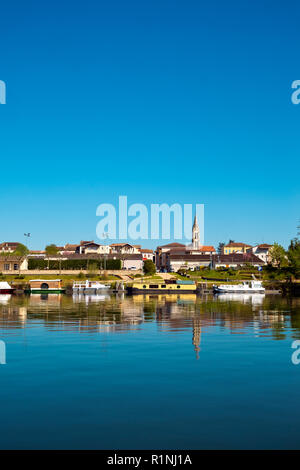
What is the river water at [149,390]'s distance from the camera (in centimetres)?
1433

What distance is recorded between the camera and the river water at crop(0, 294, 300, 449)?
47.0 ft

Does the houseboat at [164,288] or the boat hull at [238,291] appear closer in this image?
the boat hull at [238,291]

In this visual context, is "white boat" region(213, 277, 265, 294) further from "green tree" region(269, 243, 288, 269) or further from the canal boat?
"green tree" region(269, 243, 288, 269)

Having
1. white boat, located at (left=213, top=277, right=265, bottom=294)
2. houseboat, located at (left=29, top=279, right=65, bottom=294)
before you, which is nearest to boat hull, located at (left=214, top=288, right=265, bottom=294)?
white boat, located at (left=213, top=277, right=265, bottom=294)

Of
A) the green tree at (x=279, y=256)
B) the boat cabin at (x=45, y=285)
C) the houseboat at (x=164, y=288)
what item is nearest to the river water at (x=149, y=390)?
the houseboat at (x=164, y=288)

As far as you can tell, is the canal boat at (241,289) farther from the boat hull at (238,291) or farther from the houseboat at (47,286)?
the houseboat at (47,286)

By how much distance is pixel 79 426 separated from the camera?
1524cm

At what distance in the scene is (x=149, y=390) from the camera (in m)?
19.7

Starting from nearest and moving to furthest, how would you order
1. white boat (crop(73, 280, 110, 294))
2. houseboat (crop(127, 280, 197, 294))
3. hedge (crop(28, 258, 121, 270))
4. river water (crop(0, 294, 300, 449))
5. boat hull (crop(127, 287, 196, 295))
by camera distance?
river water (crop(0, 294, 300, 449))
boat hull (crop(127, 287, 196, 295))
houseboat (crop(127, 280, 197, 294))
white boat (crop(73, 280, 110, 294))
hedge (crop(28, 258, 121, 270))

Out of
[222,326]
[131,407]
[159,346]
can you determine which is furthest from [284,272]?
[131,407]

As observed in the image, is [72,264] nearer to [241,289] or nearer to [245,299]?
[241,289]

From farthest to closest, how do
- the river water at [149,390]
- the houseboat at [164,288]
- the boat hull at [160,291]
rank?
the houseboat at [164,288]
the boat hull at [160,291]
the river water at [149,390]
